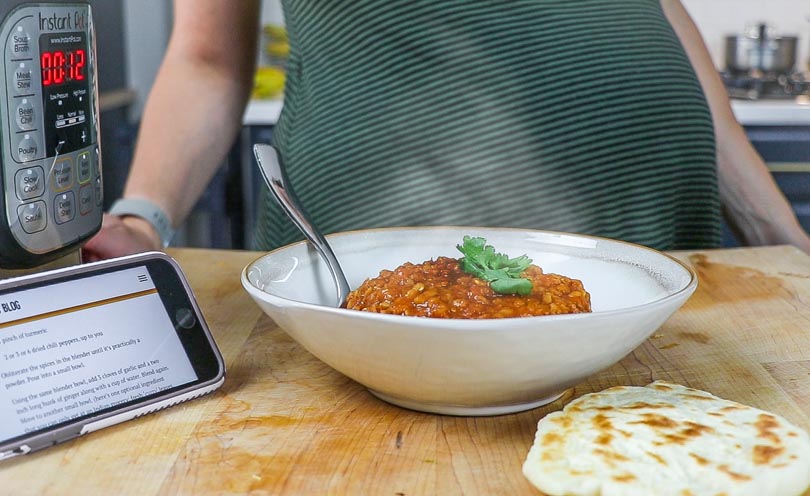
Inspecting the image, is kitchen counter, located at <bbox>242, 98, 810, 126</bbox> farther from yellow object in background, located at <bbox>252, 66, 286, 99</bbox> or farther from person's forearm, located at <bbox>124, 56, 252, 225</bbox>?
person's forearm, located at <bbox>124, 56, 252, 225</bbox>

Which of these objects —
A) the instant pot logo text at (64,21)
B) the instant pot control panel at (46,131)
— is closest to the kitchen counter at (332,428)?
the instant pot control panel at (46,131)

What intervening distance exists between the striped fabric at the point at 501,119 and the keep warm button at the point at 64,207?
0.56m

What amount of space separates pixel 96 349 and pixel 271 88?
2.27 metres

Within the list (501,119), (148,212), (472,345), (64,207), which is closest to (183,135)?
(148,212)

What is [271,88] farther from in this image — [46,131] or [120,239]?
[46,131]

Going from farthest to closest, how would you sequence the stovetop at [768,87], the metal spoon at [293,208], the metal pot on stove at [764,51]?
the metal pot on stove at [764,51]
the stovetop at [768,87]
the metal spoon at [293,208]

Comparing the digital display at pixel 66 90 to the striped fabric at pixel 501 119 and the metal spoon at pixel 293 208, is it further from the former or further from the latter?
the striped fabric at pixel 501 119

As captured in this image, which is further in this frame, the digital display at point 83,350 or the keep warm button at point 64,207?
the keep warm button at point 64,207

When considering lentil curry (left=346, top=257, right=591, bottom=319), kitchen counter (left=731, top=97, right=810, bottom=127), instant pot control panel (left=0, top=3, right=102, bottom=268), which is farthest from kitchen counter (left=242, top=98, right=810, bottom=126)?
lentil curry (left=346, top=257, right=591, bottom=319)

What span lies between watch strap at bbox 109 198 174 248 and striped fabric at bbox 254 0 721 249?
0.20 metres

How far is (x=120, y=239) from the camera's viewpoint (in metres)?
0.98

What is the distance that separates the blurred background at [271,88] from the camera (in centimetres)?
256

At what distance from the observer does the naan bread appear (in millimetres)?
469

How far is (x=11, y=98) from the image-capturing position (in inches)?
23.6
